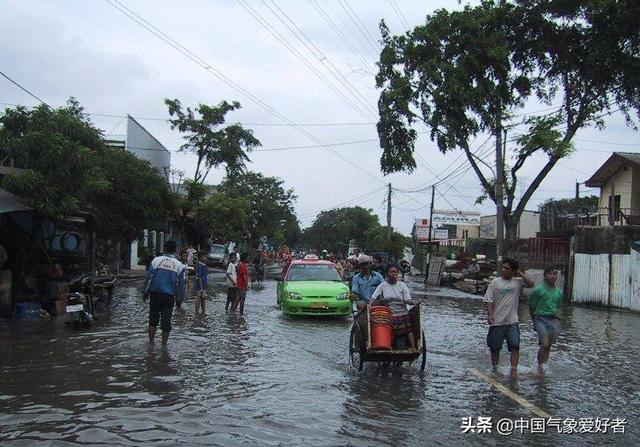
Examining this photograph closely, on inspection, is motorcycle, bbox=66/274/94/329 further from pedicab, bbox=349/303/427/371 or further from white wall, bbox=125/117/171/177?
white wall, bbox=125/117/171/177

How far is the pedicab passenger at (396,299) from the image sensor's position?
29.4 ft

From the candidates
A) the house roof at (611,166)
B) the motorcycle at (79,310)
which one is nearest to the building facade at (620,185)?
the house roof at (611,166)

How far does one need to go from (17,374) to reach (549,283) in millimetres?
7572

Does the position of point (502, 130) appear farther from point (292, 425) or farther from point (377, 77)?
point (292, 425)

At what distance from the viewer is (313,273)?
16.8 metres

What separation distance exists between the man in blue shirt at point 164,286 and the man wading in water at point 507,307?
4.92 m

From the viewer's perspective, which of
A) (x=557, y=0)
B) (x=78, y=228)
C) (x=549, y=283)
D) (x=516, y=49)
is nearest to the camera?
(x=549, y=283)

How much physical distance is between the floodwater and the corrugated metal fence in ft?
27.5

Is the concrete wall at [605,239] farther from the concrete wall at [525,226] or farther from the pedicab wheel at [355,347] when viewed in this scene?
the concrete wall at [525,226]

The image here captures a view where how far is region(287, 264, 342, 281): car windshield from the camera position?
16656 millimetres

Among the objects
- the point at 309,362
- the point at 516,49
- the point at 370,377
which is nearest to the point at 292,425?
the point at 370,377

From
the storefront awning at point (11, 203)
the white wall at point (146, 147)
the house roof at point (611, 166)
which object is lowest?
the storefront awning at point (11, 203)

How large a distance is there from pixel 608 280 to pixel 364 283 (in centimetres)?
1468

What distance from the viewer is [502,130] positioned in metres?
26.1
